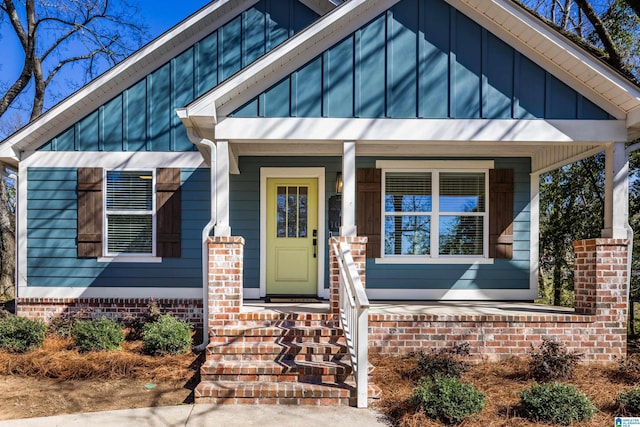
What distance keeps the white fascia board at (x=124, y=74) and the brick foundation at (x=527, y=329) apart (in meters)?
5.13

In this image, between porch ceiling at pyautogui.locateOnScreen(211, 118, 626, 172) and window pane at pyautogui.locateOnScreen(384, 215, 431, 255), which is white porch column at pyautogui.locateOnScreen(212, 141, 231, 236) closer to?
porch ceiling at pyautogui.locateOnScreen(211, 118, 626, 172)

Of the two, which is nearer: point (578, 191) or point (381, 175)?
point (381, 175)

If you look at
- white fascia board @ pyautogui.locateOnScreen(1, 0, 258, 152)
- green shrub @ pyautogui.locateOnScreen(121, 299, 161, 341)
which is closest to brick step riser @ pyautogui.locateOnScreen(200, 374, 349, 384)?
green shrub @ pyautogui.locateOnScreen(121, 299, 161, 341)

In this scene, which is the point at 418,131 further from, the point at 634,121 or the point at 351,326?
the point at 634,121

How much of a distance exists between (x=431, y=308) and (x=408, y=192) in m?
2.03

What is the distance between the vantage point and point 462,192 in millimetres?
7301

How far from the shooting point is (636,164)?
27.6 feet

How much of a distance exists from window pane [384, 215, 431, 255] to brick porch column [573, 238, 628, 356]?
2.38 m

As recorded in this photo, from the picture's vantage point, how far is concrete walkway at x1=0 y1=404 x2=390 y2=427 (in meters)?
3.80

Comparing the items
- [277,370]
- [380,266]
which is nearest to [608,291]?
[380,266]

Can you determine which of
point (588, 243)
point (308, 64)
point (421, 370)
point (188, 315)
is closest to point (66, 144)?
point (188, 315)

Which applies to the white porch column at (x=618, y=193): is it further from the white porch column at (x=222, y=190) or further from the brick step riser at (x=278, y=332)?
the white porch column at (x=222, y=190)

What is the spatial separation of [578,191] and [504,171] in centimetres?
419

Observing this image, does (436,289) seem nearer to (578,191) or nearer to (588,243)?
(588,243)
